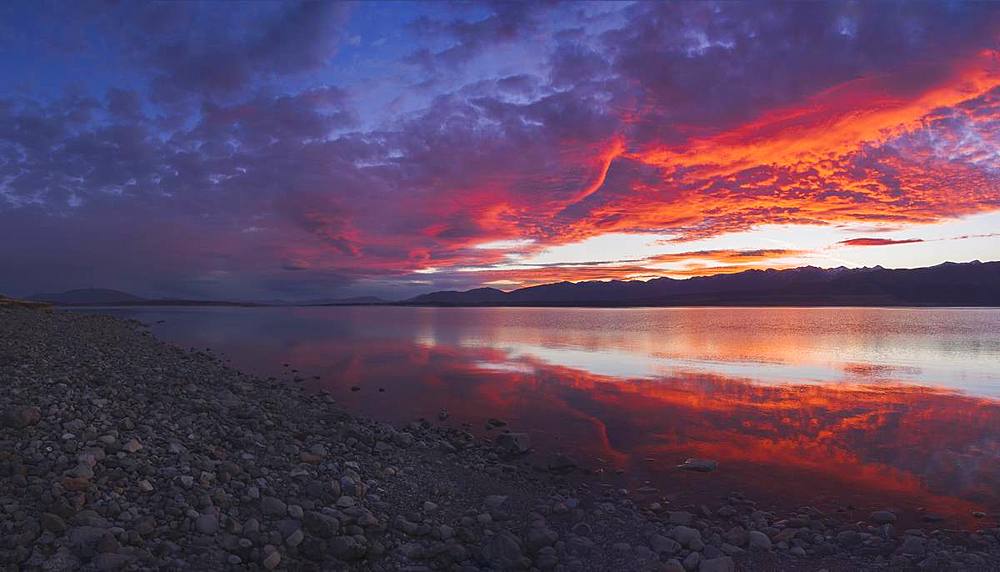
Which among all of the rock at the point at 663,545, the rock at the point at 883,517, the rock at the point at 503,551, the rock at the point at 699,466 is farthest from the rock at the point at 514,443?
the rock at the point at 883,517

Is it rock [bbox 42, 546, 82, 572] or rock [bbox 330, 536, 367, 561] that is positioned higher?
rock [bbox 42, 546, 82, 572]

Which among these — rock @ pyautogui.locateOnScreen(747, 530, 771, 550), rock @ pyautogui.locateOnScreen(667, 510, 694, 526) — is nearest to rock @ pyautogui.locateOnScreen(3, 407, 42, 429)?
rock @ pyautogui.locateOnScreen(667, 510, 694, 526)

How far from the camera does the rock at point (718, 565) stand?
336 inches

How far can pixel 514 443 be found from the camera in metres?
16.5

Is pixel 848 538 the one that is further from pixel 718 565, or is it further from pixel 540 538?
pixel 540 538

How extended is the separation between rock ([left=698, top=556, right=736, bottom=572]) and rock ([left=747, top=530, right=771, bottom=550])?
1.32 m

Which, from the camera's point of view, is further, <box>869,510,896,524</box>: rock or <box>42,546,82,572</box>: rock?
<box>869,510,896,524</box>: rock

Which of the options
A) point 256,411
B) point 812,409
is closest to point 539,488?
point 256,411

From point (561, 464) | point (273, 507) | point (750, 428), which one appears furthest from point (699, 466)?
point (273, 507)

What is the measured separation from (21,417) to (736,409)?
23.7m

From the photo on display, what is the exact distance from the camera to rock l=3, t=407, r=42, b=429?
970 cm

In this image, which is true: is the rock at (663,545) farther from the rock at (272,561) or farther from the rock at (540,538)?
the rock at (272,561)

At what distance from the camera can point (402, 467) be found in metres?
12.9

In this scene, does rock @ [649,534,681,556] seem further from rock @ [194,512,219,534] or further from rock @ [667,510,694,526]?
Result: rock @ [194,512,219,534]
